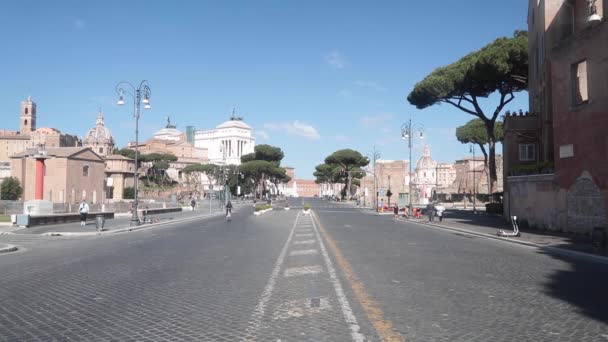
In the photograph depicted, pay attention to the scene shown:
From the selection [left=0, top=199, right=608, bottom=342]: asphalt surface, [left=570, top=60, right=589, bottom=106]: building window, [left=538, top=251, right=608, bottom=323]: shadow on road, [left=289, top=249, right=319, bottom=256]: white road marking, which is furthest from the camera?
[left=570, top=60, right=589, bottom=106]: building window

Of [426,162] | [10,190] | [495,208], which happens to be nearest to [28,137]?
[10,190]

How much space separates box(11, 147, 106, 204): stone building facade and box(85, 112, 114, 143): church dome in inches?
2288

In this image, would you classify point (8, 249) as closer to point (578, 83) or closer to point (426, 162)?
point (578, 83)

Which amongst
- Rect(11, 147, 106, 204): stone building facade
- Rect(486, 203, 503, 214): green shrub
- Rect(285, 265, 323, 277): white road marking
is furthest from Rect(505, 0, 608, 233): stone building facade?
Rect(11, 147, 106, 204): stone building facade

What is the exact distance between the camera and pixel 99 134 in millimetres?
133000

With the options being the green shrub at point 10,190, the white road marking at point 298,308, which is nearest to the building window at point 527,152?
the white road marking at point 298,308

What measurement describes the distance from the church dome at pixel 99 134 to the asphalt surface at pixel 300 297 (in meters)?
122

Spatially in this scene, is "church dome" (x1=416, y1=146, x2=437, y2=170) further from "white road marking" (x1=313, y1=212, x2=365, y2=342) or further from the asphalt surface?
"white road marking" (x1=313, y1=212, x2=365, y2=342)

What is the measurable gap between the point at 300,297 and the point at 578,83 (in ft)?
69.9

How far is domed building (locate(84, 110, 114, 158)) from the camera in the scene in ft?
417

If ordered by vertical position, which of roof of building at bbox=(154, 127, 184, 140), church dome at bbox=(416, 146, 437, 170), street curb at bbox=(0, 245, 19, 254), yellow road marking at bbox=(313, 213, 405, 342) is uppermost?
roof of building at bbox=(154, 127, 184, 140)

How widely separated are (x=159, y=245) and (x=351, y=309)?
1210cm

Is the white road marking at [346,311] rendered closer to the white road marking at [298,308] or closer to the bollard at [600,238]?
the white road marking at [298,308]

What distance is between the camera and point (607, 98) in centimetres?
2162
